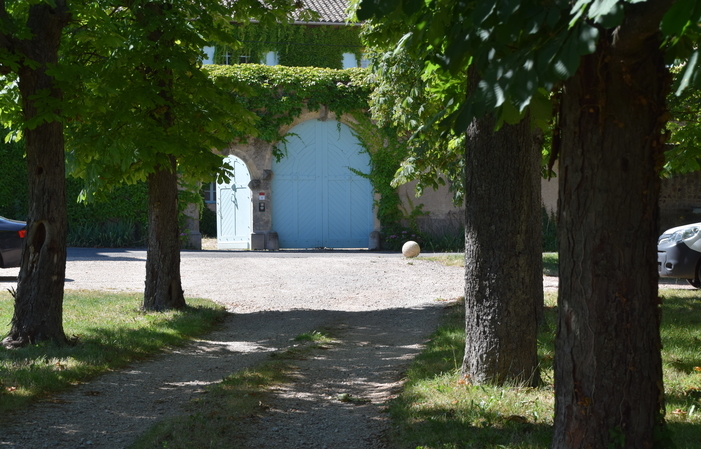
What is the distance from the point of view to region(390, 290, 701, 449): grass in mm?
4148

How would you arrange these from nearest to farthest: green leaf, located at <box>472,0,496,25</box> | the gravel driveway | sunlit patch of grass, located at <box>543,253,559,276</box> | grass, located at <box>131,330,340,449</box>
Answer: green leaf, located at <box>472,0,496,25</box> → grass, located at <box>131,330,340,449</box> → the gravel driveway → sunlit patch of grass, located at <box>543,253,559,276</box>

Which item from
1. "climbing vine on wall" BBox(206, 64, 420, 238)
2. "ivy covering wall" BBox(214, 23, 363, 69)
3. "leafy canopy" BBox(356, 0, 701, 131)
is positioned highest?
"ivy covering wall" BBox(214, 23, 363, 69)

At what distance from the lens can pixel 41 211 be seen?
730 cm

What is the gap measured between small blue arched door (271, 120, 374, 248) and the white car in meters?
10.8

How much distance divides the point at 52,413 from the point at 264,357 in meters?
2.54

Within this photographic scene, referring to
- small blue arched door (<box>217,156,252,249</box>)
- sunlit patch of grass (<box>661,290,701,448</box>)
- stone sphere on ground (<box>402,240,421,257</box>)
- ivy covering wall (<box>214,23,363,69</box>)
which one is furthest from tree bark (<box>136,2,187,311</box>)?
ivy covering wall (<box>214,23,363,69</box>)

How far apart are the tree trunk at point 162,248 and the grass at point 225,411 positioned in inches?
126

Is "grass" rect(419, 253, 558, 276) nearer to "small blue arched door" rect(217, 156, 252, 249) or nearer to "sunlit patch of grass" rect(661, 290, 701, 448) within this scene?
"sunlit patch of grass" rect(661, 290, 701, 448)

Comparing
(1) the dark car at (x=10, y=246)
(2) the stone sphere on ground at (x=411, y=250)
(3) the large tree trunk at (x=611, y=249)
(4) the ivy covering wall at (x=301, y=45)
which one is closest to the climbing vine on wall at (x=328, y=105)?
(4) the ivy covering wall at (x=301, y=45)

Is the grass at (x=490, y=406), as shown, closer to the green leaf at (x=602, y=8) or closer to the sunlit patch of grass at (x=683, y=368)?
the sunlit patch of grass at (x=683, y=368)

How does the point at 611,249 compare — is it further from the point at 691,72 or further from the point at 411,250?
the point at 411,250

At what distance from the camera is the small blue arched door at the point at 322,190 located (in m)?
20.8

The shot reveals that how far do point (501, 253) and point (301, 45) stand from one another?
64.0 ft

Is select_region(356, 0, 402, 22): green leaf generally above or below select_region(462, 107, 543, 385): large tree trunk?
above
